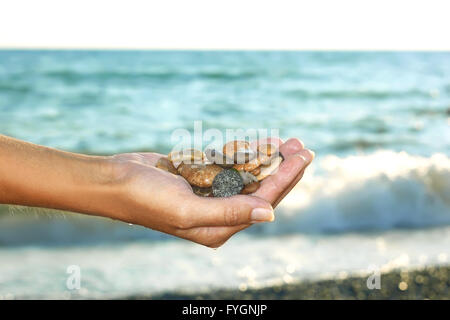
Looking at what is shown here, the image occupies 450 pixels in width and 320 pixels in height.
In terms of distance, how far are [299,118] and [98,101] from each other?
5.67m

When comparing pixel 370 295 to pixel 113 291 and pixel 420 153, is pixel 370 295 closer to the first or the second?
pixel 113 291

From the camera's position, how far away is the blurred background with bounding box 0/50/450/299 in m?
4.43

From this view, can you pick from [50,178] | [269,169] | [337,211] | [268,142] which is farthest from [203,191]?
[337,211]

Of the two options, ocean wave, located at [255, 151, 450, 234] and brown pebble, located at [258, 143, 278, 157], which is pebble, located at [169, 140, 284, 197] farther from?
ocean wave, located at [255, 151, 450, 234]

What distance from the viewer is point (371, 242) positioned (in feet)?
17.0

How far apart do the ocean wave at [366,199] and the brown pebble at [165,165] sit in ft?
8.65

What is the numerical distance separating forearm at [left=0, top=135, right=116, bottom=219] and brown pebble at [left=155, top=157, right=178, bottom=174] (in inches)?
20.8

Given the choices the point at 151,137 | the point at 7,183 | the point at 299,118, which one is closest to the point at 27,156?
the point at 7,183

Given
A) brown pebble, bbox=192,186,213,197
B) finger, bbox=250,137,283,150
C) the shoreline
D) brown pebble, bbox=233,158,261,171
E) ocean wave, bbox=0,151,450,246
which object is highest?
ocean wave, bbox=0,151,450,246

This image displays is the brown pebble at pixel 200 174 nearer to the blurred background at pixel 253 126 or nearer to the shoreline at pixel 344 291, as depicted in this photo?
the blurred background at pixel 253 126

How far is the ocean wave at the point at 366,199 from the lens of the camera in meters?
5.74

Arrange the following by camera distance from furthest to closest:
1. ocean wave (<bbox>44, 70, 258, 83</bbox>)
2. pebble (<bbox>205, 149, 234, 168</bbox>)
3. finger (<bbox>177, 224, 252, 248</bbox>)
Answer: ocean wave (<bbox>44, 70, 258, 83</bbox>)
pebble (<bbox>205, 149, 234, 168</bbox>)
finger (<bbox>177, 224, 252, 248</bbox>)

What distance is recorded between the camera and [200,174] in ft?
8.91

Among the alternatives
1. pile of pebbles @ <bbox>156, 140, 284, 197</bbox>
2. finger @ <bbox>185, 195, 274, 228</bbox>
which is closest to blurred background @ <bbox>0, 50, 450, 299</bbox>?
pile of pebbles @ <bbox>156, 140, 284, 197</bbox>
